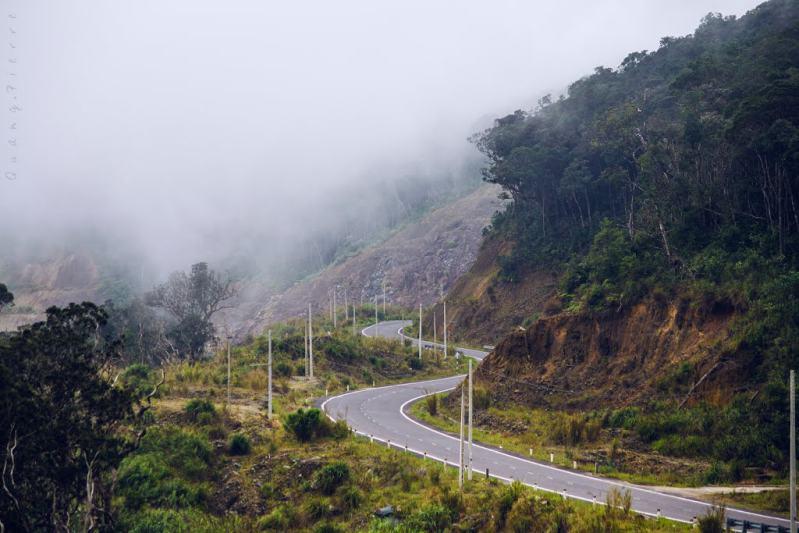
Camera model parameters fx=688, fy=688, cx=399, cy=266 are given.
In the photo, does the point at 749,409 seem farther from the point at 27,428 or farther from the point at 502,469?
the point at 27,428

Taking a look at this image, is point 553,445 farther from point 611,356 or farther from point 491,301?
point 491,301

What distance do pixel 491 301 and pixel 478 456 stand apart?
131ft

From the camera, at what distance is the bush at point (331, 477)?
27203mm

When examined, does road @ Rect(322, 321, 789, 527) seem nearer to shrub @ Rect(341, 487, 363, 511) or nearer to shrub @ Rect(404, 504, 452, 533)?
shrub @ Rect(404, 504, 452, 533)

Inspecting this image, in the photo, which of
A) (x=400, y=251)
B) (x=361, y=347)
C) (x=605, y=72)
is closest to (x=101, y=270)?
(x=400, y=251)

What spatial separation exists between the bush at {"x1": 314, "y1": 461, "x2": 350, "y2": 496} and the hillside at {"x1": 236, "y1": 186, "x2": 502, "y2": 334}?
79.2m

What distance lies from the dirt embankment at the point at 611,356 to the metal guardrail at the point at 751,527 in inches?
444

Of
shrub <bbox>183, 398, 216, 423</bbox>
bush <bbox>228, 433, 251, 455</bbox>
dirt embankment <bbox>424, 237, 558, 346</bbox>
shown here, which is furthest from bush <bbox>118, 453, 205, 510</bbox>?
dirt embankment <bbox>424, 237, 558, 346</bbox>

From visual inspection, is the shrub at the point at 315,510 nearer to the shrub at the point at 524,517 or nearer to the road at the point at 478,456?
the road at the point at 478,456

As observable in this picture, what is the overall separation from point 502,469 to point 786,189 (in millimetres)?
21021

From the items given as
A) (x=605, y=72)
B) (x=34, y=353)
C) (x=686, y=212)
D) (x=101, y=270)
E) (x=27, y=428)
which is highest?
(x=605, y=72)

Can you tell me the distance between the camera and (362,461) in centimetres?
2948

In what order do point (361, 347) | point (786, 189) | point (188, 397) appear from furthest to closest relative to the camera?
point (361, 347)
point (188, 397)
point (786, 189)

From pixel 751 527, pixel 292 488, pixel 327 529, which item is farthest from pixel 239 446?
pixel 751 527
